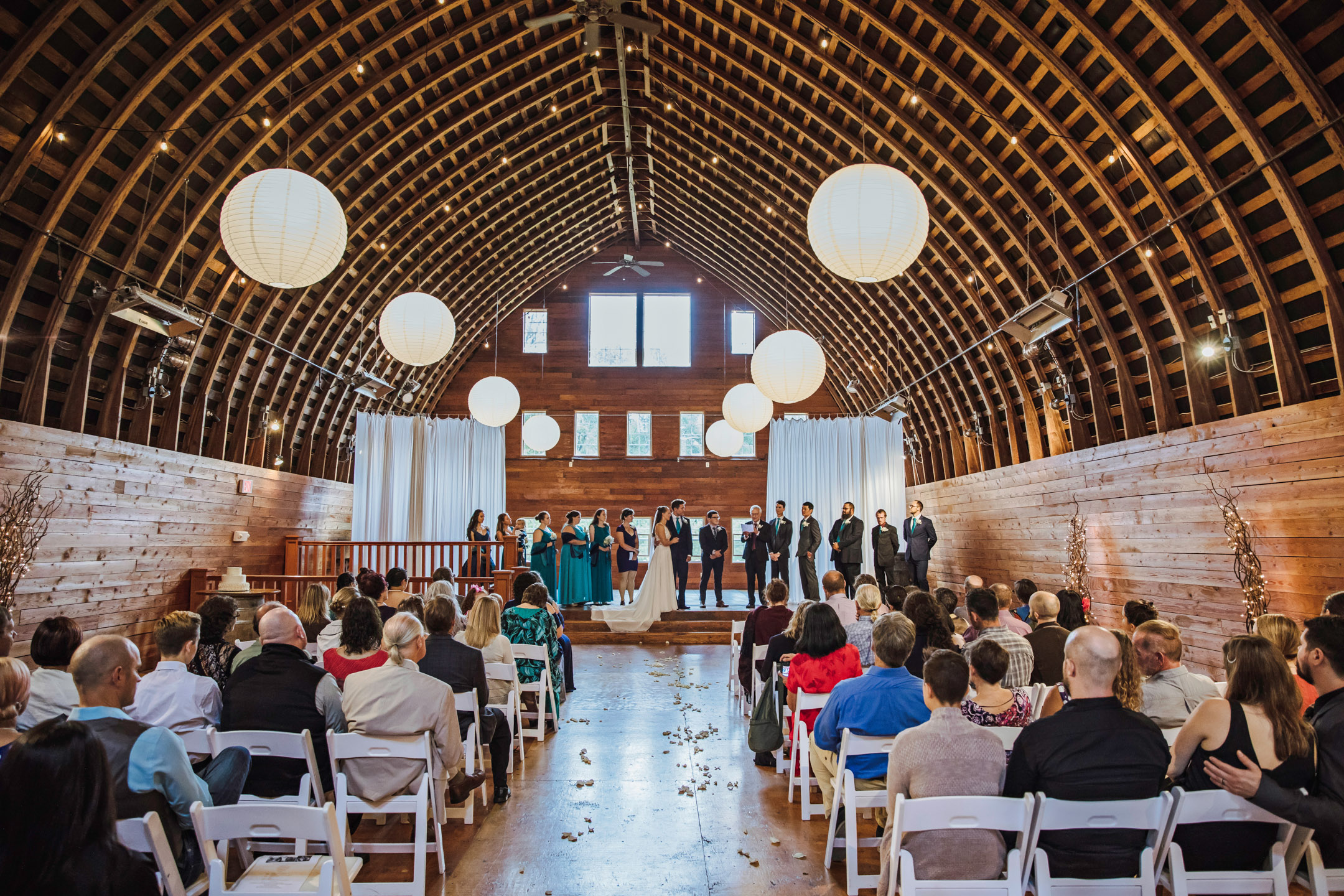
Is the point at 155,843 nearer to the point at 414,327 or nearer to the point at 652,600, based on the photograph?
the point at 414,327

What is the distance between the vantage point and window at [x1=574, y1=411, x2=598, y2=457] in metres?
16.7

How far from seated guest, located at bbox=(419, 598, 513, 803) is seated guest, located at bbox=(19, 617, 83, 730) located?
1.51 meters

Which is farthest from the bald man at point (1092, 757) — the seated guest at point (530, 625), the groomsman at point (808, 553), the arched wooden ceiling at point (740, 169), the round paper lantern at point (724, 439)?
the round paper lantern at point (724, 439)

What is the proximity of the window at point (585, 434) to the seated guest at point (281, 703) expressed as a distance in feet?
43.6

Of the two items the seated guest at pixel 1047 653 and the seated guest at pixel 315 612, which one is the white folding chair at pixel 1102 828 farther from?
the seated guest at pixel 315 612

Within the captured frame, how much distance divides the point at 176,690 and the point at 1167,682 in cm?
416

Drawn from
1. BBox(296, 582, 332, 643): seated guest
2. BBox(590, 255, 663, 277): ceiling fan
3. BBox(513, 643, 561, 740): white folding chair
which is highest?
BBox(590, 255, 663, 277): ceiling fan

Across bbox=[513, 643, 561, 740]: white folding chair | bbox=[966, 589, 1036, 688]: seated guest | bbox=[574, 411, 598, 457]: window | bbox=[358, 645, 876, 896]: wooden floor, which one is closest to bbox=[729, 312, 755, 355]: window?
bbox=[574, 411, 598, 457]: window

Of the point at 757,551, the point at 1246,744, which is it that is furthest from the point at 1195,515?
the point at 757,551

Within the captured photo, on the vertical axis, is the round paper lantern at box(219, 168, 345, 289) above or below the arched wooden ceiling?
below

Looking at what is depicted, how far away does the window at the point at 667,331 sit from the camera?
17.0m

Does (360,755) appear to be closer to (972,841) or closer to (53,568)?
(972,841)

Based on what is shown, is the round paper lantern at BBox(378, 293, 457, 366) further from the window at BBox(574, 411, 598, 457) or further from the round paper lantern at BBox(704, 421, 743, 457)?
the window at BBox(574, 411, 598, 457)

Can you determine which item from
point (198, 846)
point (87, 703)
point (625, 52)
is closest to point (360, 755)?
point (198, 846)
